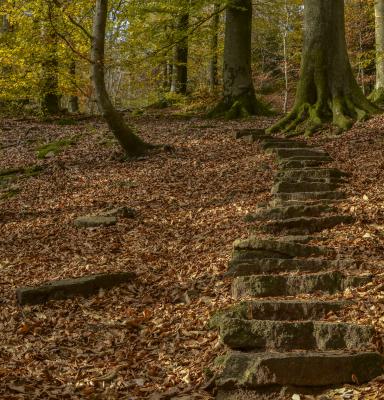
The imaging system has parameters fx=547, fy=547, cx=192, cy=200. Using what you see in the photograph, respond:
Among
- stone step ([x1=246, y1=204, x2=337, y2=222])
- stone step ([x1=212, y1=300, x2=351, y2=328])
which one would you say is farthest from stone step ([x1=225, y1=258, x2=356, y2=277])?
stone step ([x1=246, y1=204, x2=337, y2=222])

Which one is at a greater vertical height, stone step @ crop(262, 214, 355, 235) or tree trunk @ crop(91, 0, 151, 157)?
tree trunk @ crop(91, 0, 151, 157)

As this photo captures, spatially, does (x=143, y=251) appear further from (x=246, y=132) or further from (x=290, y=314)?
(x=246, y=132)

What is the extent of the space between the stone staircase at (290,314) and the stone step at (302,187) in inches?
9.6

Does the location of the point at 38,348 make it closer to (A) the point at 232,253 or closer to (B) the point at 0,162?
(A) the point at 232,253

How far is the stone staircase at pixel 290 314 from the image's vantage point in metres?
3.99

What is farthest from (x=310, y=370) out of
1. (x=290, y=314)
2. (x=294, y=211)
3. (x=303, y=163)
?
(x=303, y=163)

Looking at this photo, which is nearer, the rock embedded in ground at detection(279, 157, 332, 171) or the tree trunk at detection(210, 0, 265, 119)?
the rock embedded in ground at detection(279, 157, 332, 171)

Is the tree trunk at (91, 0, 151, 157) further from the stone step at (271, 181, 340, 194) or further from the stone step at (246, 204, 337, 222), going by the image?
the stone step at (246, 204, 337, 222)

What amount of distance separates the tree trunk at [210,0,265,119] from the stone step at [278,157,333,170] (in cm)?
745

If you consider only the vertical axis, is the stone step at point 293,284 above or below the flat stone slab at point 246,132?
below

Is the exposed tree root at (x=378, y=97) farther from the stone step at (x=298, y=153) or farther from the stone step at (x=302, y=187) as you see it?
the stone step at (x=302, y=187)

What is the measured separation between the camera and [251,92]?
18.1 m

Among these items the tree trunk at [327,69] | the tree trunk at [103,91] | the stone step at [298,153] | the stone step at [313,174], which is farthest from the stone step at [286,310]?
the tree trunk at [327,69]

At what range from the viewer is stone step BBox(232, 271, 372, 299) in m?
5.45
